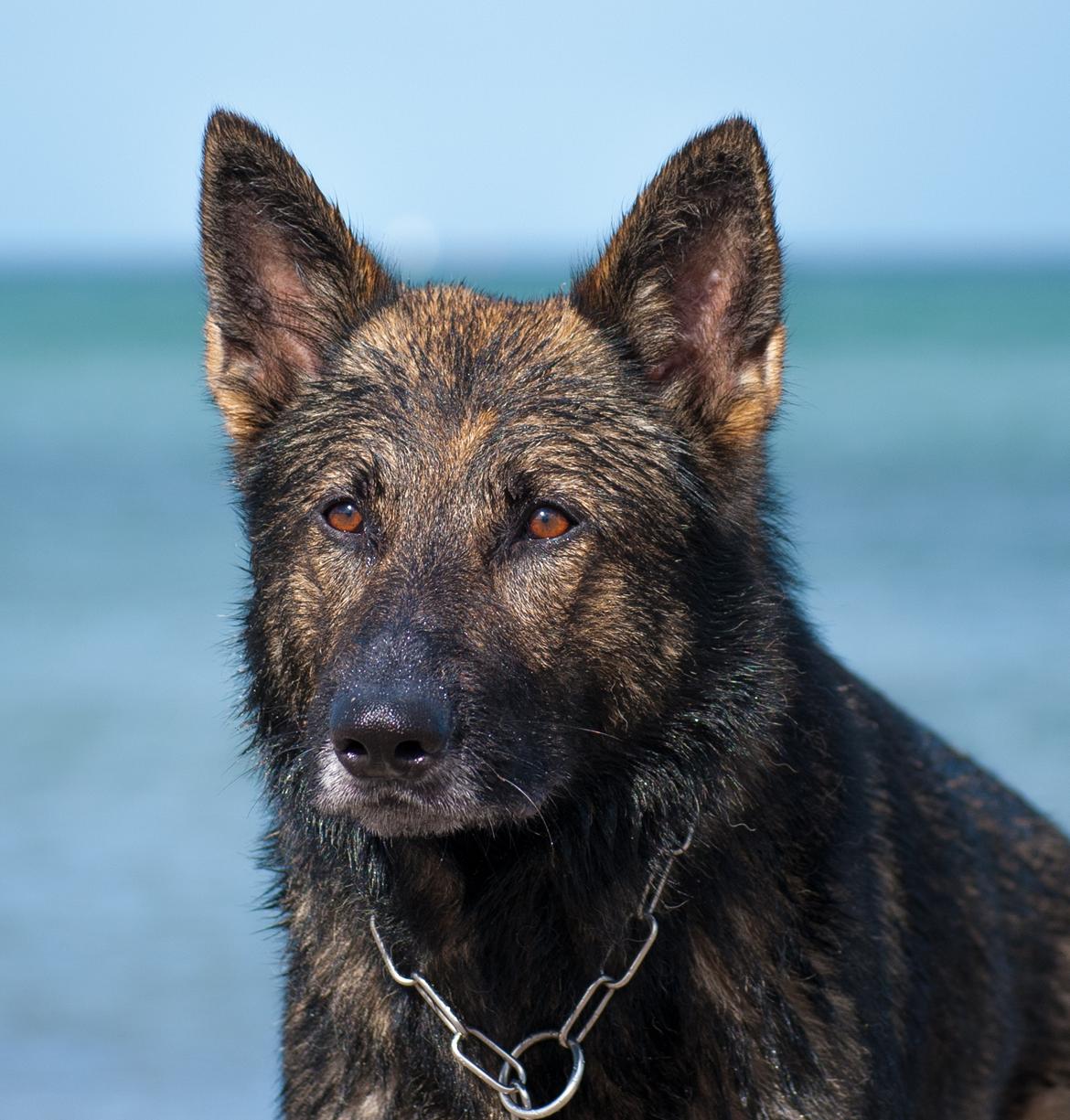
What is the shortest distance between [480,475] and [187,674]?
786 cm

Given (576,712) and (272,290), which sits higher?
(272,290)

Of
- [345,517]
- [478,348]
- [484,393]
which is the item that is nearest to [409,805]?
[345,517]

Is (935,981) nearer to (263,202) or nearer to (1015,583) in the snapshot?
(263,202)

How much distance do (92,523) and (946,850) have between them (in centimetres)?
1486

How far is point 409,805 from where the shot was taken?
11.3 ft

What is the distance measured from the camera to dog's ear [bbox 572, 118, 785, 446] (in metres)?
3.85

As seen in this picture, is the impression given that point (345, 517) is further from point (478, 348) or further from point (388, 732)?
point (388, 732)

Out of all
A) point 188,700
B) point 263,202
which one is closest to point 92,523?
point 188,700

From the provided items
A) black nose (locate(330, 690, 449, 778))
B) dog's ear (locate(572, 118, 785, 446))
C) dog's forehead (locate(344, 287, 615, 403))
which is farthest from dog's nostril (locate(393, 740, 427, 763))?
dog's ear (locate(572, 118, 785, 446))

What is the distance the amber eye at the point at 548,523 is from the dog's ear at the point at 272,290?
0.88m

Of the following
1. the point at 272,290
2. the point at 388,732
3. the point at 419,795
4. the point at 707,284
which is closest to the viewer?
the point at 388,732

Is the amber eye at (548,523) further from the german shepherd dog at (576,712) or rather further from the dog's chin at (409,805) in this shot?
the dog's chin at (409,805)

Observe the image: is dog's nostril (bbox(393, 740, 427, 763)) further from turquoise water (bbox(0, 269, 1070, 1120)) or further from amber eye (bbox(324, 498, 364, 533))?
turquoise water (bbox(0, 269, 1070, 1120))

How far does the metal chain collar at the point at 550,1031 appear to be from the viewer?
12.0 feet
